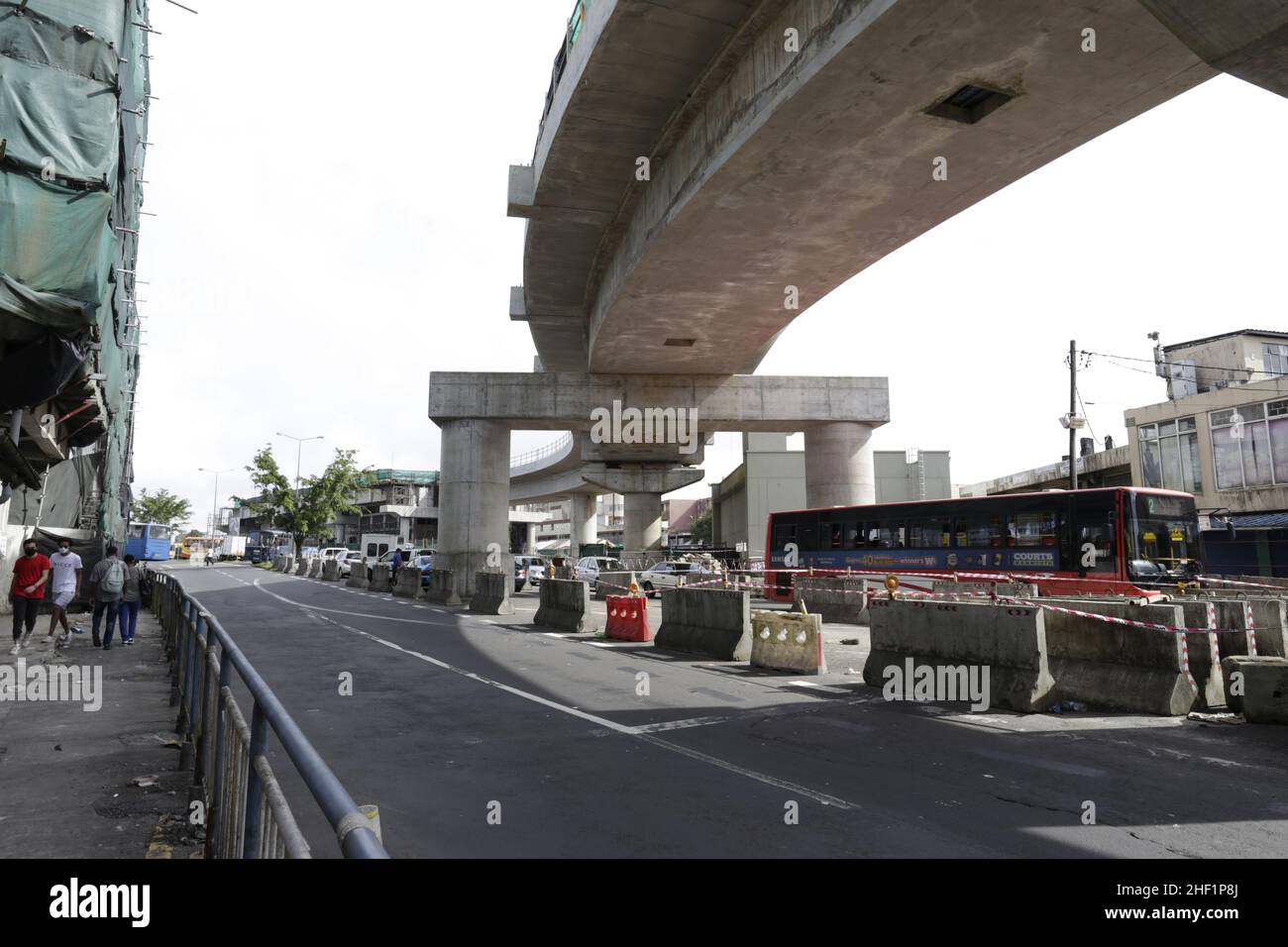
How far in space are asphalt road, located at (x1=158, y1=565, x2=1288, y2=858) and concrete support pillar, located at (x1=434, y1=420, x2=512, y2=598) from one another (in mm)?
15797

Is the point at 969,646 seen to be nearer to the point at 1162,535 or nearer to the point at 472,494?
the point at 1162,535

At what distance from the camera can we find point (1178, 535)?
751 inches

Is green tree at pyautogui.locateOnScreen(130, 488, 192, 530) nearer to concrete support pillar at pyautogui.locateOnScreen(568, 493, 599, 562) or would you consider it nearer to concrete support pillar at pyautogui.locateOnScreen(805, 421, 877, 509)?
concrete support pillar at pyautogui.locateOnScreen(568, 493, 599, 562)

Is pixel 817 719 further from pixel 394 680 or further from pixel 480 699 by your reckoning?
pixel 394 680

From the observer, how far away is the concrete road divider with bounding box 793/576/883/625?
65.5ft

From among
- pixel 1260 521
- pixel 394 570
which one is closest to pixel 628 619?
pixel 394 570

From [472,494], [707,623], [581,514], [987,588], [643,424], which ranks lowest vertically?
[707,623]

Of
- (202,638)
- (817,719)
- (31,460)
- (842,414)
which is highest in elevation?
(842,414)

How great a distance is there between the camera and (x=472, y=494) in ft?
90.6

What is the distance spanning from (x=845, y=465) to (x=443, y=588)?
14.8 meters

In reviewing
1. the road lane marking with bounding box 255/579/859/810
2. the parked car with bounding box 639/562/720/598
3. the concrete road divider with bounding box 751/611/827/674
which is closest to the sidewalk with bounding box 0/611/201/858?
the road lane marking with bounding box 255/579/859/810

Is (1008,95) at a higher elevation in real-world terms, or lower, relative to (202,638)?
higher
